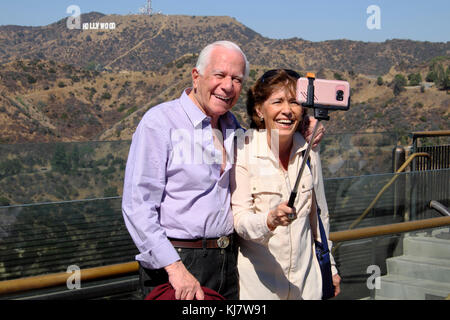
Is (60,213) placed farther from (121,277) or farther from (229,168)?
(229,168)

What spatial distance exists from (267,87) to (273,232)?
660mm

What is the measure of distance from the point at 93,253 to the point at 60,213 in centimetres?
34

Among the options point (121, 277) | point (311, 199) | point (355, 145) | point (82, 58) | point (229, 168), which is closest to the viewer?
point (229, 168)

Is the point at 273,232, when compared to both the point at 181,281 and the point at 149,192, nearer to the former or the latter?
the point at 181,281

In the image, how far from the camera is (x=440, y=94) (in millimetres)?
49250

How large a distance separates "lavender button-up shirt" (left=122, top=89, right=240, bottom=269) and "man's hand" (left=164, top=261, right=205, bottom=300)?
0.04 metres

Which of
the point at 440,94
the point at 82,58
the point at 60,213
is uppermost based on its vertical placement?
the point at 82,58

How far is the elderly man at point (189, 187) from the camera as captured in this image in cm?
225

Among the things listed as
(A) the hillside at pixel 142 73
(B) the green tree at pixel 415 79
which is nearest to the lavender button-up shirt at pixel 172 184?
(A) the hillside at pixel 142 73

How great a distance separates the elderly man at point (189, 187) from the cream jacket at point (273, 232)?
74 millimetres

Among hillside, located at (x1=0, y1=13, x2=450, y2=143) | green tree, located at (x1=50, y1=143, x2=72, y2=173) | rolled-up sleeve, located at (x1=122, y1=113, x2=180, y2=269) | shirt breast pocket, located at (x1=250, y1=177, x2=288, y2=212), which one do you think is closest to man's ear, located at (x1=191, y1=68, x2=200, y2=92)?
rolled-up sleeve, located at (x1=122, y1=113, x2=180, y2=269)

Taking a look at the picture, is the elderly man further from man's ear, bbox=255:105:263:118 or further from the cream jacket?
man's ear, bbox=255:105:263:118
